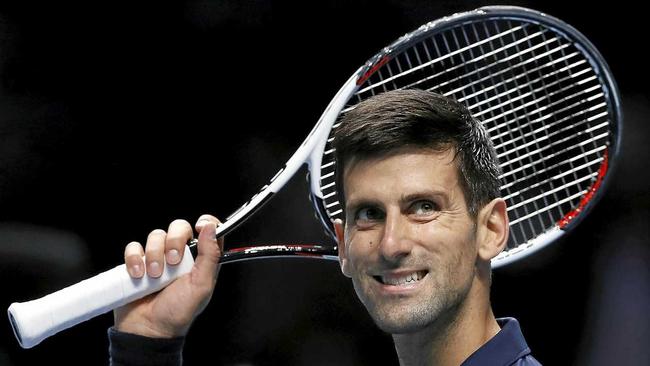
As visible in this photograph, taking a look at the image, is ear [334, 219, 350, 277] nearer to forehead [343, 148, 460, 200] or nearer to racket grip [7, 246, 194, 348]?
forehead [343, 148, 460, 200]

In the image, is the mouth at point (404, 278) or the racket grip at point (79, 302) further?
the racket grip at point (79, 302)

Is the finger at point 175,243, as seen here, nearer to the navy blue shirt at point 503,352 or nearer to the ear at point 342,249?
the ear at point 342,249

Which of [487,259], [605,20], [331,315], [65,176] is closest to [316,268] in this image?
[331,315]

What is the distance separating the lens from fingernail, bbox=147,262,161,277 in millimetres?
1953

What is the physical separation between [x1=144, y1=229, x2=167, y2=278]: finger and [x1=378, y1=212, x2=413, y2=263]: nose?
50 centimetres

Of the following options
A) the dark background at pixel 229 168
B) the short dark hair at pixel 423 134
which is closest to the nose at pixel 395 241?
the short dark hair at pixel 423 134

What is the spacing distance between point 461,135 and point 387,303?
29 cm

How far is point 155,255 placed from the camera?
195 cm

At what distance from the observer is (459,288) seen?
1.65 metres

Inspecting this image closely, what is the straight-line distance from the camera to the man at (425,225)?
5.35 ft

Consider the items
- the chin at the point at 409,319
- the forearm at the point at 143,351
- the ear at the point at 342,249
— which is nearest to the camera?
the chin at the point at 409,319

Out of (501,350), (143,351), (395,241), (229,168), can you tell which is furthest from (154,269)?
(229,168)

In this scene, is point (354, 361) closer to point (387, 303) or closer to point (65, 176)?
point (65, 176)

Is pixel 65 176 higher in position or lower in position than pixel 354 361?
higher
